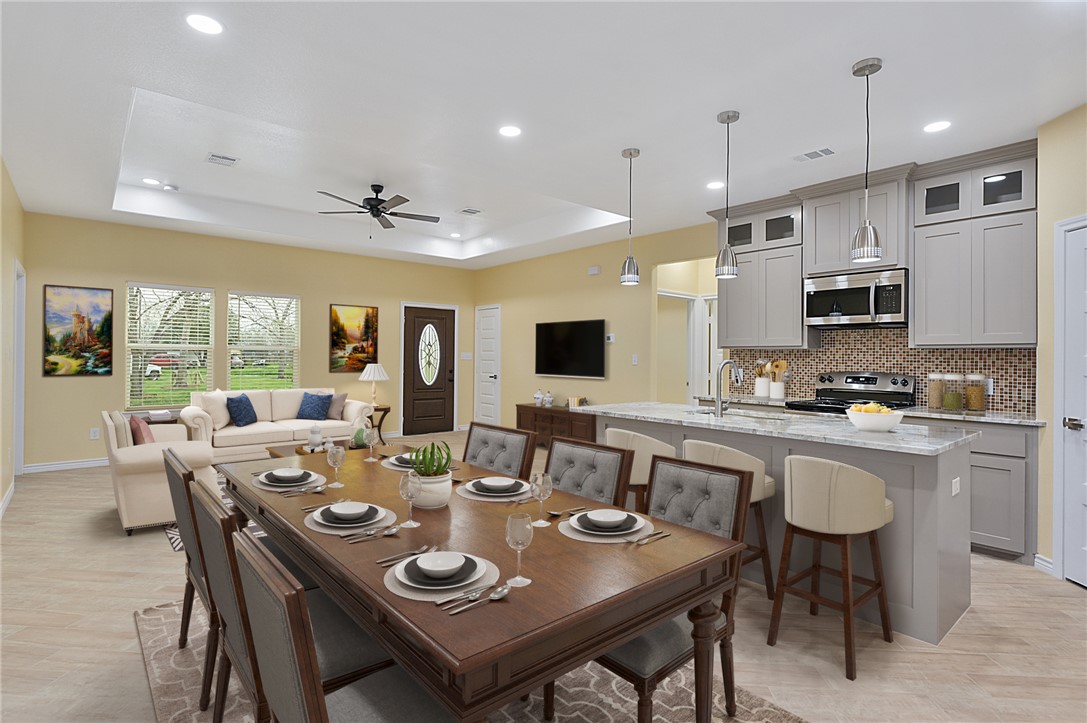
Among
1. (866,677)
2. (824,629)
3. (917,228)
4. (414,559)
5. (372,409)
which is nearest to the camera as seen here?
(414,559)

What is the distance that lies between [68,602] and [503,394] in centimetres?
626

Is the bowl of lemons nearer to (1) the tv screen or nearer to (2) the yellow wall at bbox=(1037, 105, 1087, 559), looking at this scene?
(2) the yellow wall at bbox=(1037, 105, 1087, 559)

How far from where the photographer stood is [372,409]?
6.81m

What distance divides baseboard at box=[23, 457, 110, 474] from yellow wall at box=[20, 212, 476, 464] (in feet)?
0.19

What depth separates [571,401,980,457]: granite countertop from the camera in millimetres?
2555

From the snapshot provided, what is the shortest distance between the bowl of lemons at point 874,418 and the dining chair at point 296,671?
251 centimetres

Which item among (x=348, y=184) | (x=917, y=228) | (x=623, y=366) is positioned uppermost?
(x=348, y=184)

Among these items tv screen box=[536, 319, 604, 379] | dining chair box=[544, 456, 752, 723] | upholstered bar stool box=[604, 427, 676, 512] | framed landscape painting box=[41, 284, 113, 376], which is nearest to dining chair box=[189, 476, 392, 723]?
dining chair box=[544, 456, 752, 723]

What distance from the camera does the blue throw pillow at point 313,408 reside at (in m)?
6.67

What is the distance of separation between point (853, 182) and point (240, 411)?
6.38 metres

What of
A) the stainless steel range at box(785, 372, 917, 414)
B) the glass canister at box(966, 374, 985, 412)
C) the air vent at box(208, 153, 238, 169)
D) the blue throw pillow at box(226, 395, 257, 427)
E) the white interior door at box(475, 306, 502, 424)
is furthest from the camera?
the white interior door at box(475, 306, 502, 424)

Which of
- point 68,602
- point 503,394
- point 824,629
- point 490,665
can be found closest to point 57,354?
point 68,602

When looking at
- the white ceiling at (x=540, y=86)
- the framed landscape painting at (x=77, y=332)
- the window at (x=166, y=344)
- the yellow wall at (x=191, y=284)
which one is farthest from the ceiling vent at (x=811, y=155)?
the framed landscape painting at (x=77, y=332)

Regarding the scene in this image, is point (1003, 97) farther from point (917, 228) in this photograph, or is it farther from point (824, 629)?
point (824, 629)
